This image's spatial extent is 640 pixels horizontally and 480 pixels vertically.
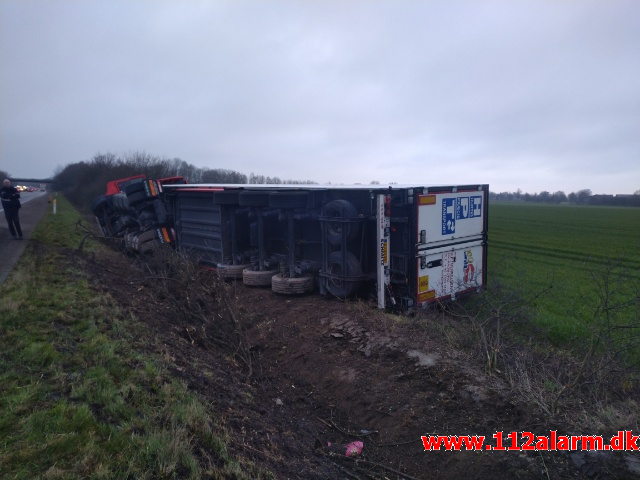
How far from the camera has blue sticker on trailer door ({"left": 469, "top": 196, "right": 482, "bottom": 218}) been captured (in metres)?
8.68

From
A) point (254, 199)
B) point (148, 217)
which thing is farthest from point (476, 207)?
point (148, 217)

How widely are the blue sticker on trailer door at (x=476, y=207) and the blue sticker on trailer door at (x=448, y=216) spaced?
1.98ft

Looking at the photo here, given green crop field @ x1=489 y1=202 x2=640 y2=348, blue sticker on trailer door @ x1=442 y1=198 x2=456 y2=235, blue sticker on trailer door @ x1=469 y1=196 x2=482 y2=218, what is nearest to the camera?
blue sticker on trailer door @ x1=442 y1=198 x2=456 y2=235

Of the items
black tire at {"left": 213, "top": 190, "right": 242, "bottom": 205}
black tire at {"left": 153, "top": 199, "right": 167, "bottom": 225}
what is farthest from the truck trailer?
black tire at {"left": 153, "top": 199, "right": 167, "bottom": 225}

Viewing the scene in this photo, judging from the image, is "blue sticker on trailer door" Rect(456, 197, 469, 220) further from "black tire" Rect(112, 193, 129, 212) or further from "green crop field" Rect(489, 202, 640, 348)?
"black tire" Rect(112, 193, 129, 212)

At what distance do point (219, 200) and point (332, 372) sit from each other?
5.04m

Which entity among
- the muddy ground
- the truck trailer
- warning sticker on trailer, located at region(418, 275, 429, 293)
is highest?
the truck trailer

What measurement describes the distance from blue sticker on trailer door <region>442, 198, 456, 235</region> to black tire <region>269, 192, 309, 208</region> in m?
2.24

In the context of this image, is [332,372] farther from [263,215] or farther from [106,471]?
[263,215]

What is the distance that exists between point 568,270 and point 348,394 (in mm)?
14021

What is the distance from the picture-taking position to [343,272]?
7680 mm

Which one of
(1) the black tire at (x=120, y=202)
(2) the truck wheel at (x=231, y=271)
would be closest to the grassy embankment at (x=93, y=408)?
(2) the truck wheel at (x=231, y=271)

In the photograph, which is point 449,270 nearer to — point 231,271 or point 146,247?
point 231,271

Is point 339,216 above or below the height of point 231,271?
above
